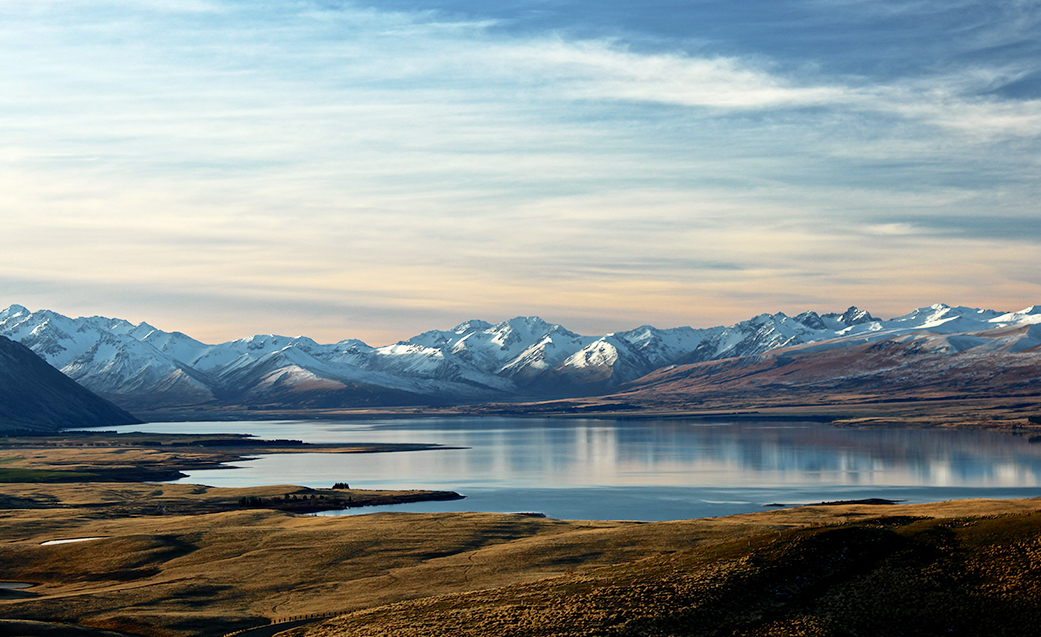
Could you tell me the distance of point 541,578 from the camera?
62281mm

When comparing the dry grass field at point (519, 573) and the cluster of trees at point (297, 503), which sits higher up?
the dry grass field at point (519, 573)

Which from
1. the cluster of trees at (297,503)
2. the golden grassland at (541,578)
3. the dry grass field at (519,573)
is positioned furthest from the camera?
the cluster of trees at (297,503)

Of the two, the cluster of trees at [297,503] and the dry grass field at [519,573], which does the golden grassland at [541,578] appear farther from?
the cluster of trees at [297,503]

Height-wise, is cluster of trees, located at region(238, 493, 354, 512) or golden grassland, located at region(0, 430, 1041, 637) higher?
Result: golden grassland, located at region(0, 430, 1041, 637)

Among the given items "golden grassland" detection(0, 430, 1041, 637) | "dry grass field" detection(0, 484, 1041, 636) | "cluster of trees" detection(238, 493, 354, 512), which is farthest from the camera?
"cluster of trees" detection(238, 493, 354, 512)

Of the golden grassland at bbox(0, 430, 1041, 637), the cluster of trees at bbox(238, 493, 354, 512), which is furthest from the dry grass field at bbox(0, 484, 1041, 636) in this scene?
the cluster of trees at bbox(238, 493, 354, 512)

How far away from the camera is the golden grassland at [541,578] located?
46750mm

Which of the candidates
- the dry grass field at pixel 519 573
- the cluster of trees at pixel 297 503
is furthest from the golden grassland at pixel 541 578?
the cluster of trees at pixel 297 503

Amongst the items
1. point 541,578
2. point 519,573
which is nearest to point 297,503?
point 519,573

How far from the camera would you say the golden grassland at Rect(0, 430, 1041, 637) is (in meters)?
46.8

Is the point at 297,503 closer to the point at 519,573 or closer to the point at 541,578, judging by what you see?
the point at 519,573

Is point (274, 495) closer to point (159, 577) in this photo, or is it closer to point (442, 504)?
point (442, 504)

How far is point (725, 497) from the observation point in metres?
135

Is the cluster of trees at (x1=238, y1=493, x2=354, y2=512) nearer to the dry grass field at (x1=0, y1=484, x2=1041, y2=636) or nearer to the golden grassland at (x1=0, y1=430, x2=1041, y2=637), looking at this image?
the dry grass field at (x1=0, y1=484, x2=1041, y2=636)
